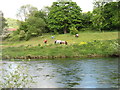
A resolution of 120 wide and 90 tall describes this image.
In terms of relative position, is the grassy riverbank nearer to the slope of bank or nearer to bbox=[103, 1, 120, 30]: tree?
the slope of bank

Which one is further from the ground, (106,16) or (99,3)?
(99,3)

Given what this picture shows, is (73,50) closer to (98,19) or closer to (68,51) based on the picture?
(68,51)

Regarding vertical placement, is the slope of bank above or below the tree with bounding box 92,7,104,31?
below

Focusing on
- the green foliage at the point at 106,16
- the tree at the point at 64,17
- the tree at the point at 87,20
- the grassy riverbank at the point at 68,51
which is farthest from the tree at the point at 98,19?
the grassy riverbank at the point at 68,51

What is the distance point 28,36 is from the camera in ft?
264

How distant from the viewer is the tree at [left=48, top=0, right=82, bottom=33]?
87.1m

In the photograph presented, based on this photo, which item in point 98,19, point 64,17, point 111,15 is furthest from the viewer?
point 64,17

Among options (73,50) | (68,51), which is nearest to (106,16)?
(73,50)

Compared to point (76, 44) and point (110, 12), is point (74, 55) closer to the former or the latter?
point (76, 44)

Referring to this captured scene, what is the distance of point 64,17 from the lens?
86.1 m

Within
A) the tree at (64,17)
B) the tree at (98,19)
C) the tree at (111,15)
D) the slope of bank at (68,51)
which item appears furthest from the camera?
the tree at (64,17)

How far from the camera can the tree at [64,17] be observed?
87.1m

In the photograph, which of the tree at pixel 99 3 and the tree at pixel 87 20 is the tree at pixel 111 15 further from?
the tree at pixel 87 20

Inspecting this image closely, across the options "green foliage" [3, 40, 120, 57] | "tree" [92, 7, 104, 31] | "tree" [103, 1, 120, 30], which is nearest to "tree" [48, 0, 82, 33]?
"tree" [92, 7, 104, 31]
